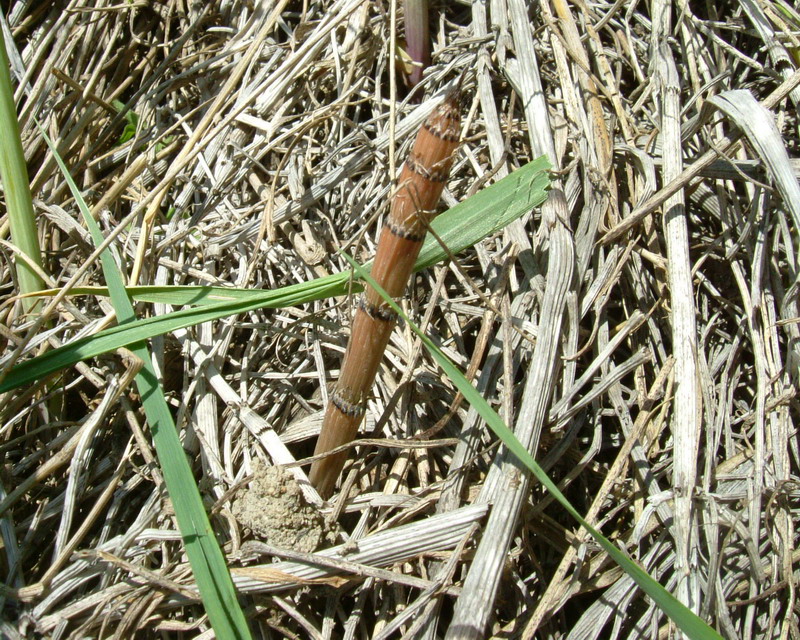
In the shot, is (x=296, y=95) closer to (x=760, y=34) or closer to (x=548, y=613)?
(x=760, y=34)

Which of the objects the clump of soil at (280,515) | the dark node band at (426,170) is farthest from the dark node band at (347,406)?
the dark node band at (426,170)

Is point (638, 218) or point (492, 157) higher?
point (492, 157)

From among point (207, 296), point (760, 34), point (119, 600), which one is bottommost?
point (119, 600)

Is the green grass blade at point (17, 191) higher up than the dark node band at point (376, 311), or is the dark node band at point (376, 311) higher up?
the green grass blade at point (17, 191)

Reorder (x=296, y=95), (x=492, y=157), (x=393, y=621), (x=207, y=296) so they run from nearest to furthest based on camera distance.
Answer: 1. (x=393, y=621)
2. (x=207, y=296)
3. (x=492, y=157)
4. (x=296, y=95)

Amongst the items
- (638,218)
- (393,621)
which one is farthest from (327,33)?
(393,621)

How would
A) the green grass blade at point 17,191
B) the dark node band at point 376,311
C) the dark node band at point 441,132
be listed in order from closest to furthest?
the dark node band at point 441,132 → the dark node band at point 376,311 → the green grass blade at point 17,191

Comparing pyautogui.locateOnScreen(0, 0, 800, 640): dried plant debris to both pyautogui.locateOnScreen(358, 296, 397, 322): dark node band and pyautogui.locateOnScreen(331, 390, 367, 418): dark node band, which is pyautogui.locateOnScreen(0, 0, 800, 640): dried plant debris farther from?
pyautogui.locateOnScreen(358, 296, 397, 322): dark node band

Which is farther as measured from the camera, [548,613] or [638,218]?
[638,218]

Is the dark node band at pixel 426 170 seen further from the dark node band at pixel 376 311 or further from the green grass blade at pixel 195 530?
the green grass blade at pixel 195 530
